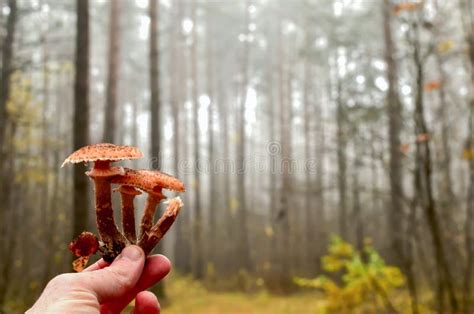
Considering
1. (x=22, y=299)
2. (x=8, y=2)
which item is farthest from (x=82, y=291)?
(x=8, y=2)

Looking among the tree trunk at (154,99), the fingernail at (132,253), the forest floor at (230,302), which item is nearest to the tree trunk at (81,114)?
the fingernail at (132,253)

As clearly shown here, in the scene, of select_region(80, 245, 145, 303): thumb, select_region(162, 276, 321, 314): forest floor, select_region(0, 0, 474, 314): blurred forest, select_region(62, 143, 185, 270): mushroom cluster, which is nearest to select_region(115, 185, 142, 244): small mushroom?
select_region(62, 143, 185, 270): mushroom cluster

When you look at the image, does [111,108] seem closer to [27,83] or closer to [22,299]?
[27,83]

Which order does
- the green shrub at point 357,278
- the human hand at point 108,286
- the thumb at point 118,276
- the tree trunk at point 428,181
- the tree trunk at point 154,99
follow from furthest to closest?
the tree trunk at point 154,99, the green shrub at point 357,278, the tree trunk at point 428,181, the thumb at point 118,276, the human hand at point 108,286

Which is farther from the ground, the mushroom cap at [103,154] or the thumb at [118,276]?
the mushroom cap at [103,154]

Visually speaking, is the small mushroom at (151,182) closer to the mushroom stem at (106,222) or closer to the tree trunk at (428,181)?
the mushroom stem at (106,222)

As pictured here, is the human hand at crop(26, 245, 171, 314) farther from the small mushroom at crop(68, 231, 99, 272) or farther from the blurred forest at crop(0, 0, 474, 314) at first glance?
the blurred forest at crop(0, 0, 474, 314)
